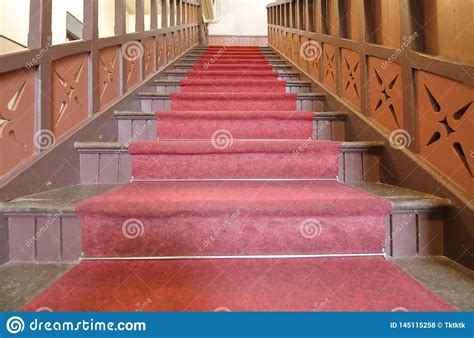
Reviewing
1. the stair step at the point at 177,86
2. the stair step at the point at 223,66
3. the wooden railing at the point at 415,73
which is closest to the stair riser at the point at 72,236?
the wooden railing at the point at 415,73

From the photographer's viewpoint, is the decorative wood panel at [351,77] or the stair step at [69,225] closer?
the stair step at [69,225]

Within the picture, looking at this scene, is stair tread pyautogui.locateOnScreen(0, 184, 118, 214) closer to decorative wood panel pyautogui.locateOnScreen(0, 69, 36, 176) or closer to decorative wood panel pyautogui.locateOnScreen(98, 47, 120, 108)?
decorative wood panel pyautogui.locateOnScreen(0, 69, 36, 176)

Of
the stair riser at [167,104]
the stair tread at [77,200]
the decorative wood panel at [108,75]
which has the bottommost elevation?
the stair tread at [77,200]

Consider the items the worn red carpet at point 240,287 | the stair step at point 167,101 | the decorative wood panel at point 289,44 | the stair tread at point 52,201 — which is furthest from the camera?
the decorative wood panel at point 289,44

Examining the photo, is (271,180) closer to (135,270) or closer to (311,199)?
(311,199)

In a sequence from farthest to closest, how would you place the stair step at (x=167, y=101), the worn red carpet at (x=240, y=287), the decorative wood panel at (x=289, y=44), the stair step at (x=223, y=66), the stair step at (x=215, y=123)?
the decorative wood panel at (x=289, y=44), the stair step at (x=223, y=66), the stair step at (x=167, y=101), the stair step at (x=215, y=123), the worn red carpet at (x=240, y=287)

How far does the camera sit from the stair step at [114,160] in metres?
1.47

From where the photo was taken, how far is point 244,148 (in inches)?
56.8

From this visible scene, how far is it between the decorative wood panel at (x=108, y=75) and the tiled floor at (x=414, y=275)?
99 centimetres

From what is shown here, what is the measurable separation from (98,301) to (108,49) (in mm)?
1471

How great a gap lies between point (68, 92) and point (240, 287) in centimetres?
108

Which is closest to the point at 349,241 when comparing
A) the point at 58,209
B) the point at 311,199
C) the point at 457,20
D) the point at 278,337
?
the point at 311,199

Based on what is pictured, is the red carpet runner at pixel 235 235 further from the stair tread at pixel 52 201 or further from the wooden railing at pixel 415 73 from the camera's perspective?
the wooden railing at pixel 415 73

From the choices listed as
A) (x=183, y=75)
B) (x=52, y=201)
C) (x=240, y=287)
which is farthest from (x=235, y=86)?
(x=240, y=287)
